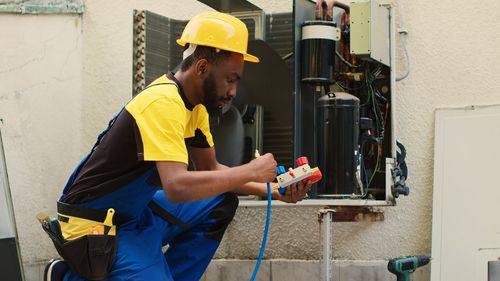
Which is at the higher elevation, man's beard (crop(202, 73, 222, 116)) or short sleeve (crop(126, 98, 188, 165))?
man's beard (crop(202, 73, 222, 116))

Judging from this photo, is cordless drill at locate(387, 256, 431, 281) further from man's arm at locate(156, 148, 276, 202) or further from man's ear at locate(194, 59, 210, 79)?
man's ear at locate(194, 59, 210, 79)

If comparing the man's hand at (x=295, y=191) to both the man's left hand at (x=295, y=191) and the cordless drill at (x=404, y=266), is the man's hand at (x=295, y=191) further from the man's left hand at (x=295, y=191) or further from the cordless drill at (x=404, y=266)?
the cordless drill at (x=404, y=266)

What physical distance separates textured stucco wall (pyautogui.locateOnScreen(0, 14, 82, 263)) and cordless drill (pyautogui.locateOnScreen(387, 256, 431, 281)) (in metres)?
2.18

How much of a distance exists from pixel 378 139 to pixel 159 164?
158 cm

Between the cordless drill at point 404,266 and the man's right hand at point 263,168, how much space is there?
954 millimetres

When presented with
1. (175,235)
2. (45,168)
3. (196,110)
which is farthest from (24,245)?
(196,110)

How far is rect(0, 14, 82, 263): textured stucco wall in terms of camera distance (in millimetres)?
4902

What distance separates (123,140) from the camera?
3.02m

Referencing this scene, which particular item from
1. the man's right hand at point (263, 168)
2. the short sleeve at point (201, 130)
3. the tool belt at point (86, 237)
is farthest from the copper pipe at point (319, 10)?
the tool belt at point (86, 237)

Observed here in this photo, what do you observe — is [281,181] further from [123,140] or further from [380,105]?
[380,105]

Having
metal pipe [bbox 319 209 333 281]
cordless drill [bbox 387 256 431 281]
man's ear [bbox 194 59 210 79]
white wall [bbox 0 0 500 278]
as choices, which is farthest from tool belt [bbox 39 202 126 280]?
white wall [bbox 0 0 500 278]

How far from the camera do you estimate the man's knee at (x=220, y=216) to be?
3.43 metres

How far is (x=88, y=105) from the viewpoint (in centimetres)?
493

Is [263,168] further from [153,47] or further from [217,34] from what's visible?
[153,47]
